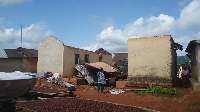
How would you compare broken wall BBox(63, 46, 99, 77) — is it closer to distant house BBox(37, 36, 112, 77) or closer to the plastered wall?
distant house BBox(37, 36, 112, 77)

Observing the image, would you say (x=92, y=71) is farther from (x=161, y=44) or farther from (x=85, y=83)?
(x=161, y=44)

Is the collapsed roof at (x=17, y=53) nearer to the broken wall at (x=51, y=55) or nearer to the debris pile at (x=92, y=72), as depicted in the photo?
the broken wall at (x=51, y=55)

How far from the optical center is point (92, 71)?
15.0 meters

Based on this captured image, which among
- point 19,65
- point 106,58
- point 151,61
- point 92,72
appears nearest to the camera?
point 151,61

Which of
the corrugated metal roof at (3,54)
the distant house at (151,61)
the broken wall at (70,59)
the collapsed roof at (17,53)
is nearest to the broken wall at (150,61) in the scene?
the distant house at (151,61)

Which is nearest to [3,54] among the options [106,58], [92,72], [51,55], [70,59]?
[51,55]

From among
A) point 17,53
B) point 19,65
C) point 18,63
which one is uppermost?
point 17,53

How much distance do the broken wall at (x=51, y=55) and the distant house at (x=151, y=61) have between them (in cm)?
799

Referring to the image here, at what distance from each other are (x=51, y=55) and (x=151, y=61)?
1088 cm

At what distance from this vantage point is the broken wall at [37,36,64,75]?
17.0 metres

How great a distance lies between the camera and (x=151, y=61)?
1136 centimetres

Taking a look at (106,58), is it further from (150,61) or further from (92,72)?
(150,61)

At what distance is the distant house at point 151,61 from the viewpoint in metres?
10.8

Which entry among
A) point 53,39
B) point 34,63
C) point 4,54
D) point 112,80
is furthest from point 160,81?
point 4,54
